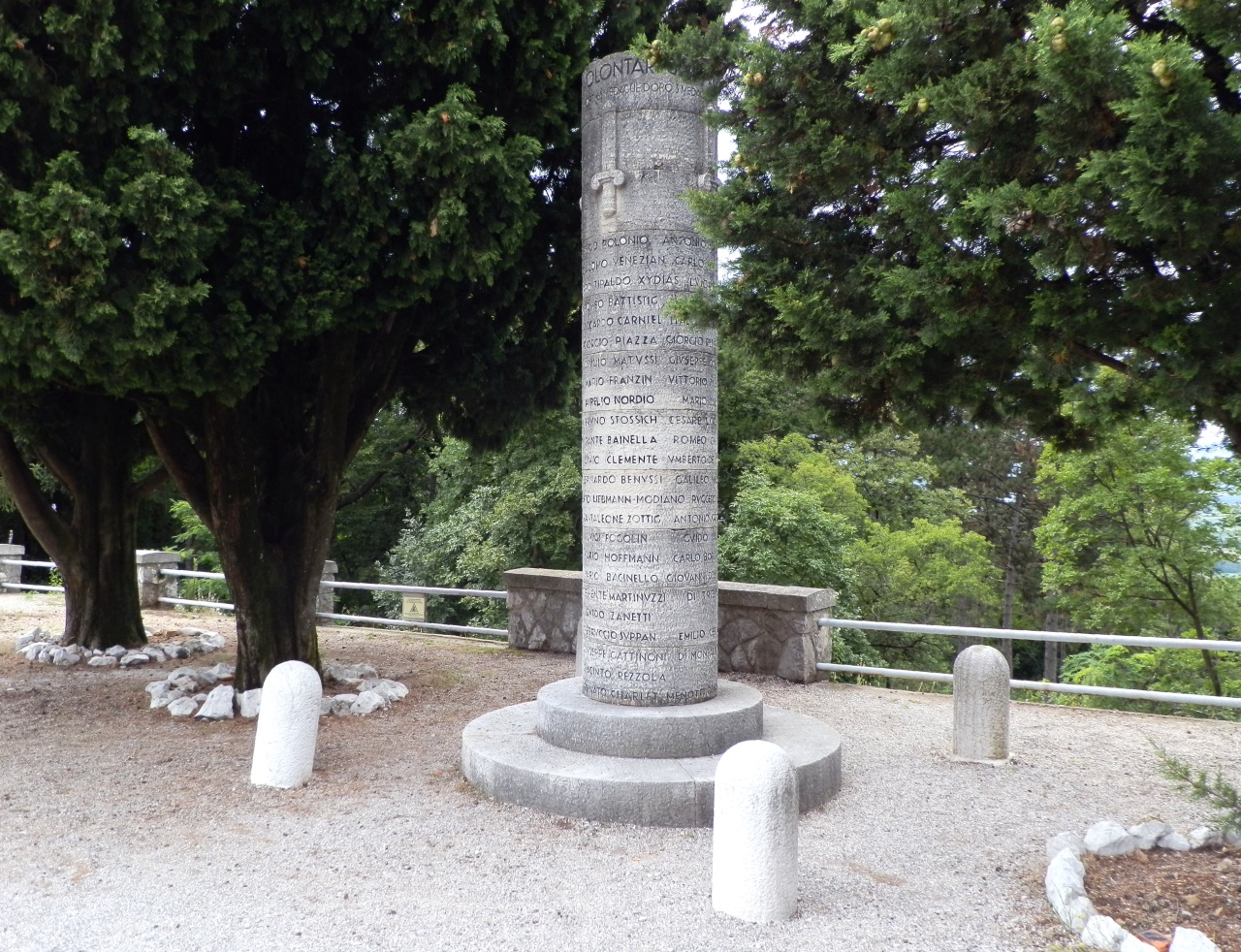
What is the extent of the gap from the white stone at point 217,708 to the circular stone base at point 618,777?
2.84 m

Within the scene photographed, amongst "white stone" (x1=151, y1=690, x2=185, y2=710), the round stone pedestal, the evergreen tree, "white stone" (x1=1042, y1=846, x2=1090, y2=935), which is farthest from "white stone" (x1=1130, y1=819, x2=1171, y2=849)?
"white stone" (x1=151, y1=690, x2=185, y2=710)

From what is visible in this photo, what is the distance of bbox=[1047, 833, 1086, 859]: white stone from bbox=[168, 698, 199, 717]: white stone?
22.4ft

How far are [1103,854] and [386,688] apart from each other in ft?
20.5

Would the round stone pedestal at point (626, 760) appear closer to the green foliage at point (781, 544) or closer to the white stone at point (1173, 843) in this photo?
the white stone at point (1173, 843)

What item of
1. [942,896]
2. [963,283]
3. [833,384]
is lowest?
[942,896]

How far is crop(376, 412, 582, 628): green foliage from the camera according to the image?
1745 cm

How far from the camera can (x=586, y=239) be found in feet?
21.9

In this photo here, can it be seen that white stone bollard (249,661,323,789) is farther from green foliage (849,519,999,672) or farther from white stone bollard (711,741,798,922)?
green foliage (849,519,999,672)

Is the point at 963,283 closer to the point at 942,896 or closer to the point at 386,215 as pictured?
the point at 942,896

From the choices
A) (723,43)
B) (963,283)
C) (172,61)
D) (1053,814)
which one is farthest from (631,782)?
(172,61)

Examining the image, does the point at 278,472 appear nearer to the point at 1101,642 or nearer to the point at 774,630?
the point at 774,630

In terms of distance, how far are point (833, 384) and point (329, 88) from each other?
5336mm

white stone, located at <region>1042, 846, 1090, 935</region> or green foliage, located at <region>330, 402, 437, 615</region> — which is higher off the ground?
green foliage, located at <region>330, 402, 437, 615</region>

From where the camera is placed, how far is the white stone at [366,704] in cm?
845
